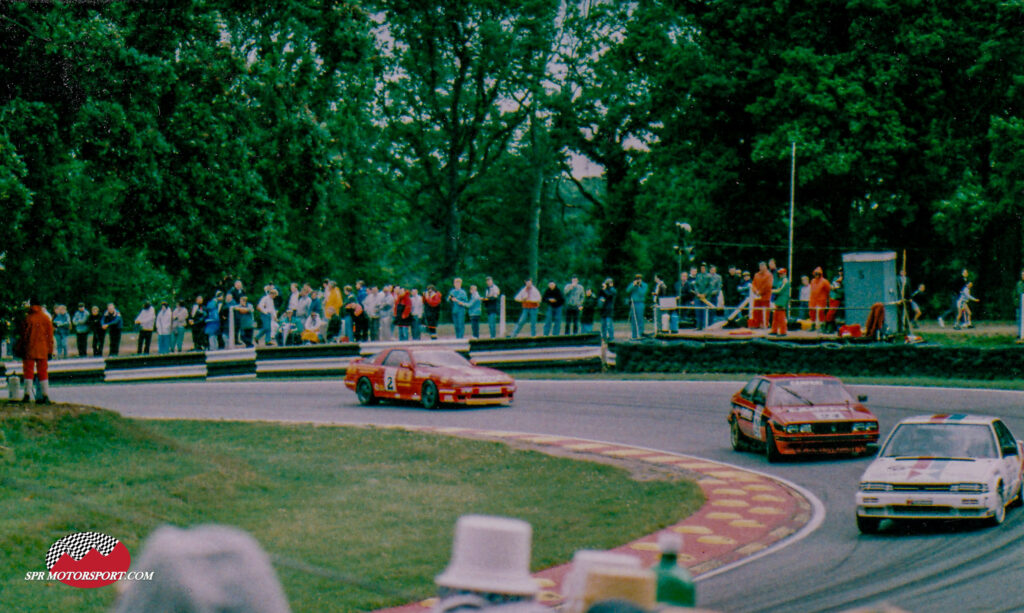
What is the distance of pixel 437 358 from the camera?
25.7m

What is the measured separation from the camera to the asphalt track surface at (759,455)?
415 inches

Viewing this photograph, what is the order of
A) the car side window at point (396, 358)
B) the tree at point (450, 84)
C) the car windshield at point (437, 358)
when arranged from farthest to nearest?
the tree at point (450, 84)
the car side window at point (396, 358)
the car windshield at point (437, 358)

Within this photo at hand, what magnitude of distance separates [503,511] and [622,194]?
162 feet

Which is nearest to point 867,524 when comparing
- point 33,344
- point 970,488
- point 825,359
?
point 970,488

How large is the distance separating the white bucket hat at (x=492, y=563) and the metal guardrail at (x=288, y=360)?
1118 inches

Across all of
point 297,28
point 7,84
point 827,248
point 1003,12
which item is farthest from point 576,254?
point 7,84

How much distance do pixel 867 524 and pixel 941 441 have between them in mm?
1785

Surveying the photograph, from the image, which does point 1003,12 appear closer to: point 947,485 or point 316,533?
point 947,485

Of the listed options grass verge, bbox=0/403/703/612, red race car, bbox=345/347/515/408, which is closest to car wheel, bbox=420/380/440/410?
red race car, bbox=345/347/515/408

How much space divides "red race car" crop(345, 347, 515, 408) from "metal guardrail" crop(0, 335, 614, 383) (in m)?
4.85

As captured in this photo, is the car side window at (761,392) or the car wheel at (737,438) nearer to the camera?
the car side window at (761,392)

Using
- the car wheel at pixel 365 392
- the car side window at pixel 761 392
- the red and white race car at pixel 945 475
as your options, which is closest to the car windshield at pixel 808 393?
the car side window at pixel 761 392

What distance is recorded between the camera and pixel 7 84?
52.5ft

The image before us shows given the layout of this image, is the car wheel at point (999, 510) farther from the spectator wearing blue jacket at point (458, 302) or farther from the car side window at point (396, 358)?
the spectator wearing blue jacket at point (458, 302)
